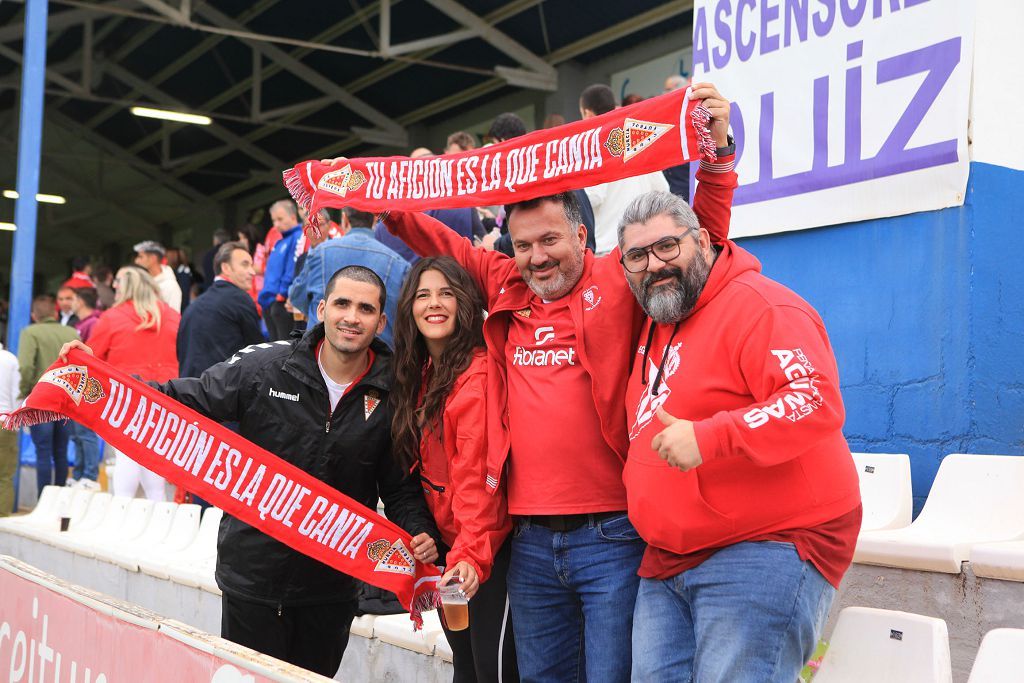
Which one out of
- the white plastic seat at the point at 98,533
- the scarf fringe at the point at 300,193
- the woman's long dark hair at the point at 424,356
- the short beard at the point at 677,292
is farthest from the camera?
the white plastic seat at the point at 98,533

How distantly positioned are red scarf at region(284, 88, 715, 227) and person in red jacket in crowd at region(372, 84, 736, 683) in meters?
0.10

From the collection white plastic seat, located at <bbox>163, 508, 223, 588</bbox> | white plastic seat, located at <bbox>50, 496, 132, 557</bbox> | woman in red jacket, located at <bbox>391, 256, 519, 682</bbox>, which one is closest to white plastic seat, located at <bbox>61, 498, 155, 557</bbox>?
white plastic seat, located at <bbox>50, 496, 132, 557</bbox>

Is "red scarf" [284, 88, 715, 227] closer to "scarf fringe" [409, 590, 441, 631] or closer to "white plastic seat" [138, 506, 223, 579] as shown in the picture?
"scarf fringe" [409, 590, 441, 631]

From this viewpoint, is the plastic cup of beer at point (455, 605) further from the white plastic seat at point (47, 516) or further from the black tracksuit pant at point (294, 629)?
the white plastic seat at point (47, 516)

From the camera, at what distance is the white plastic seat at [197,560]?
21.0 ft

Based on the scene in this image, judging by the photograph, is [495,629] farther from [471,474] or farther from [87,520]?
[87,520]

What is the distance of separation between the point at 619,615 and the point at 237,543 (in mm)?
1495

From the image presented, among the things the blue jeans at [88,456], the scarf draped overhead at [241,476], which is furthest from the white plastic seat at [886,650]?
the blue jeans at [88,456]

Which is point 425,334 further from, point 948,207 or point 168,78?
point 168,78

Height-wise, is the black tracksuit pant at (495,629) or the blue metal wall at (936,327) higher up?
Result: the blue metal wall at (936,327)

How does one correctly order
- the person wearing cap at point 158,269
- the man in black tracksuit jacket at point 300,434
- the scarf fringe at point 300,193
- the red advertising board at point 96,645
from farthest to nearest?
the person wearing cap at point 158,269
the scarf fringe at point 300,193
the man in black tracksuit jacket at point 300,434
the red advertising board at point 96,645

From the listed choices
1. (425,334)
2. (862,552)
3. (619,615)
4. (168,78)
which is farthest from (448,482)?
(168,78)

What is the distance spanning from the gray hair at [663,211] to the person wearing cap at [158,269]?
7.45 m

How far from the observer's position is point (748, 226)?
5098 millimetres
